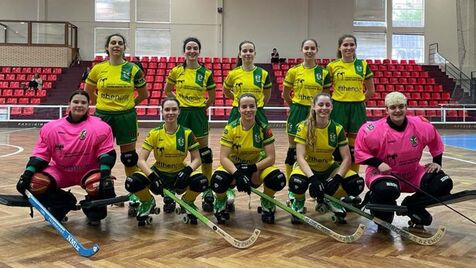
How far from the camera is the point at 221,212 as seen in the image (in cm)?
353

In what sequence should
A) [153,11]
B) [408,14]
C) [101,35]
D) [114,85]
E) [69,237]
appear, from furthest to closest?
[408,14] → [153,11] → [101,35] → [114,85] → [69,237]

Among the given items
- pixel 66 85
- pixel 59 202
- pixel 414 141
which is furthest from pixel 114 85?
pixel 66 85

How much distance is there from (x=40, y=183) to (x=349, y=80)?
2.65m

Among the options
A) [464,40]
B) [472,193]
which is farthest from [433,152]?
[464,40]

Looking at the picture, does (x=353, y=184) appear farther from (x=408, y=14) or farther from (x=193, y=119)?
(x=408, y=14)

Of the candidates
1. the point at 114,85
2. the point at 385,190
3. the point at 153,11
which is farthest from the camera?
the point at 153,11

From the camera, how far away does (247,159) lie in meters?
3.70

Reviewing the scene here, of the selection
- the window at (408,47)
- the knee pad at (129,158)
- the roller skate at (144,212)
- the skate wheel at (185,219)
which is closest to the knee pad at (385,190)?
the skate wheel at (185,219)

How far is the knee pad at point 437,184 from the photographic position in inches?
123

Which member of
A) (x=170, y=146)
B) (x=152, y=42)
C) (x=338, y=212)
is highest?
(x=152, y=42)

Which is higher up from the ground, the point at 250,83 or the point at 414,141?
the point at 250,83

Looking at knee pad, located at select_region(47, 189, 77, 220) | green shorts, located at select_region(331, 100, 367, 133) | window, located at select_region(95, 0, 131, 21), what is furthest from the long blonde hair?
window, located at select_region(95, 0, 131, 21)

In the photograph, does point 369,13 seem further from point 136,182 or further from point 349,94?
point 136,182

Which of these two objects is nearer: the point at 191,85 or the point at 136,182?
the point at 136,182
